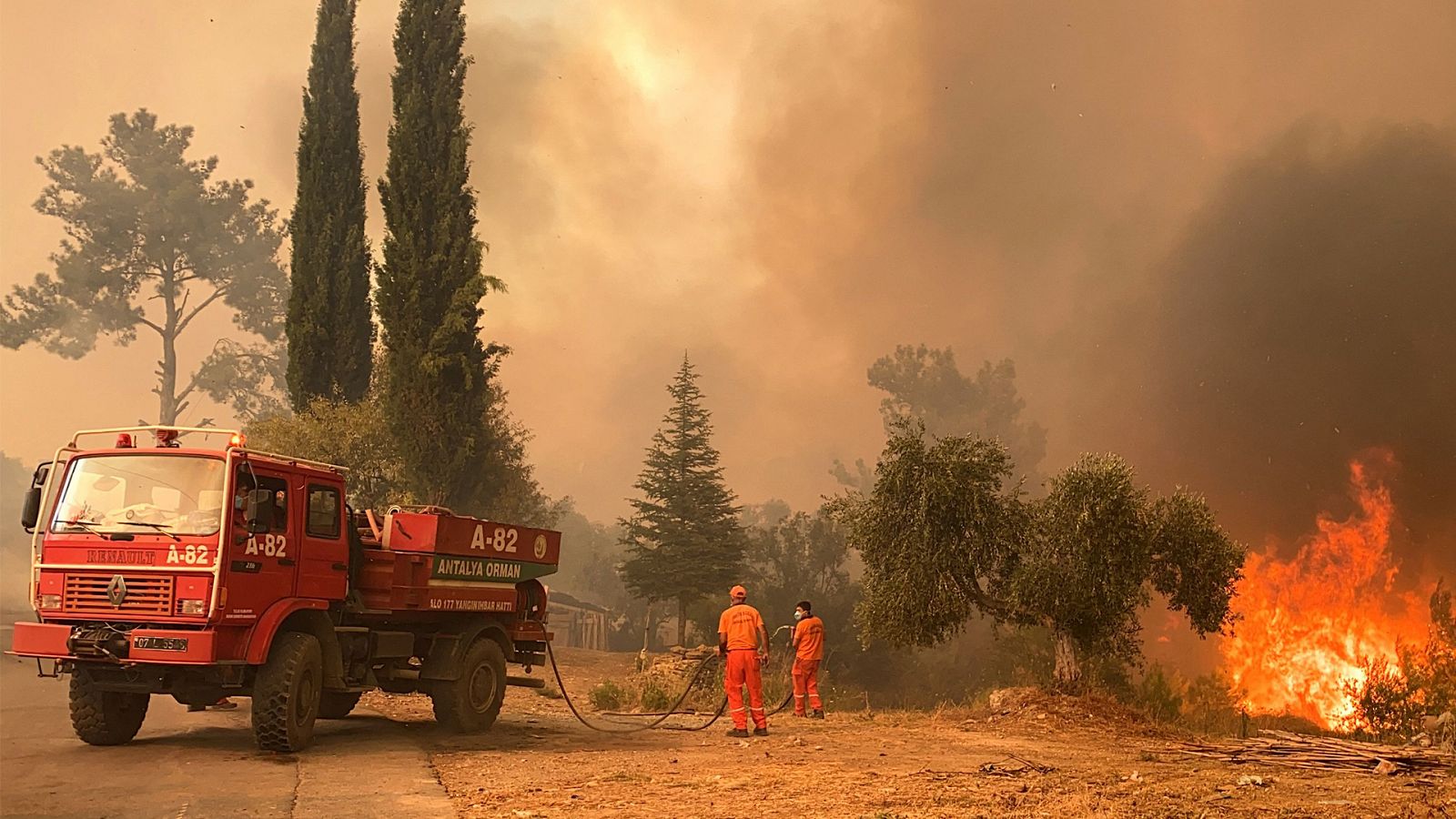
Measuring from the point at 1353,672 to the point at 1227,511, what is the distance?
22.5 meters

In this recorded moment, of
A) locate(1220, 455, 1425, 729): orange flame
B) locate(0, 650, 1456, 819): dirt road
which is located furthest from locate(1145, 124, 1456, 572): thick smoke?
locate(0, 650, 1456, 819): dirt road

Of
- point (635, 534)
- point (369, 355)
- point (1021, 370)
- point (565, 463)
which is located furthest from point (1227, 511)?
point (565, 463)

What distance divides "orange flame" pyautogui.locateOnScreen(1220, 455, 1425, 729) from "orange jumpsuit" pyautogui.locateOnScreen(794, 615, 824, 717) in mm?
14420

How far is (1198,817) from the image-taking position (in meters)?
9.18

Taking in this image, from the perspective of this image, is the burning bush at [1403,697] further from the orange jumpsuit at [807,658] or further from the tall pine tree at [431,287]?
the tall pine tree at [431,287]

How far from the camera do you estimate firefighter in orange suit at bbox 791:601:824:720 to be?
18969 mm

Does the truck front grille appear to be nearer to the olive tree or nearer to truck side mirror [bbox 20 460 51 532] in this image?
truck side mirror [bbox 20 460 51 532]

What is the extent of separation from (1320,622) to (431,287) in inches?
1104

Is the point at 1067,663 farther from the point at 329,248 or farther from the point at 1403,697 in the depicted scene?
the point at 329,248

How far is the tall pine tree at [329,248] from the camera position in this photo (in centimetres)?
3416

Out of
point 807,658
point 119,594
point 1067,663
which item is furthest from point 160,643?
point 1067,663

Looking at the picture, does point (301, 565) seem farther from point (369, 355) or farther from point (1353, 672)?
point (1353, 672)

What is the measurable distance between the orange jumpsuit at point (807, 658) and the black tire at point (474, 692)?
5342 mm

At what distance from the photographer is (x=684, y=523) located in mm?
49938
